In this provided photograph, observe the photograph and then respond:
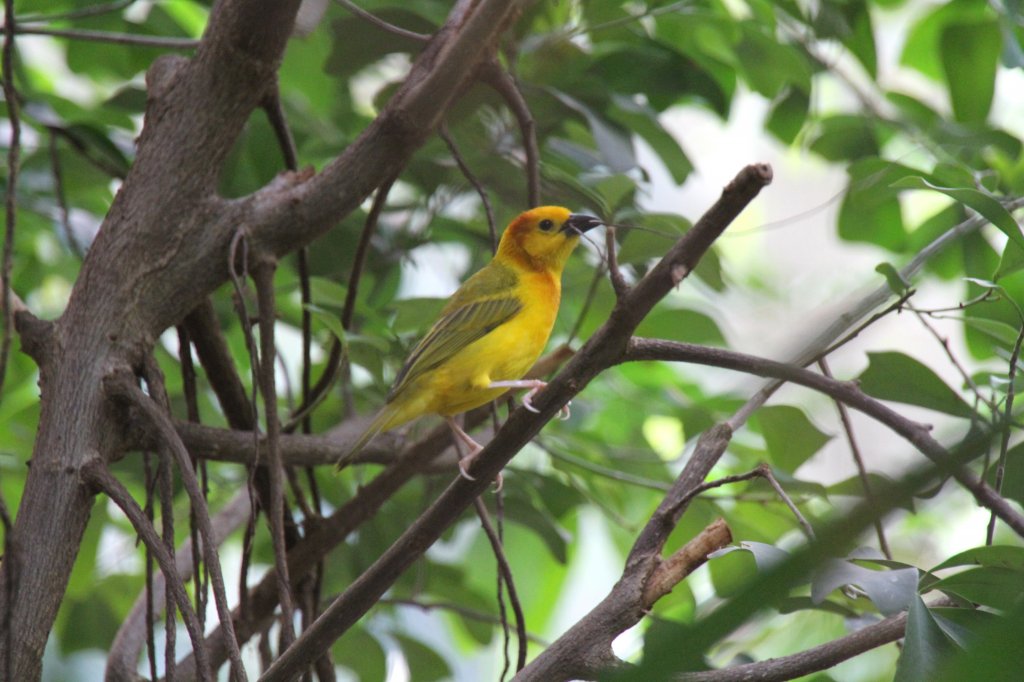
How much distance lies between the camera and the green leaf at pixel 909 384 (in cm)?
183

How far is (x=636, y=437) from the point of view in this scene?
9.73 feet

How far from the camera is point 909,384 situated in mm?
1844

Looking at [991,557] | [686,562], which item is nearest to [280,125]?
[686,562]

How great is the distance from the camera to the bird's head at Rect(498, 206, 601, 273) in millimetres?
2688

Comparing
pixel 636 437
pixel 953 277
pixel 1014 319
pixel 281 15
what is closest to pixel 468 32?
pixel 281 15

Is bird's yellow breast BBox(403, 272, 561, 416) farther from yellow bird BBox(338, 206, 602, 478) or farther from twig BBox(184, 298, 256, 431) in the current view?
twig BBox(184, 298, 256, 431)

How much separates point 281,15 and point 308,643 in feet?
3.49

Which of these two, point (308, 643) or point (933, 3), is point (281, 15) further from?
point (933, 3)

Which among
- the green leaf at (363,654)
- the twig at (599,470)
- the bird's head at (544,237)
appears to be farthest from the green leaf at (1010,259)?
the green leaf at (363,654)

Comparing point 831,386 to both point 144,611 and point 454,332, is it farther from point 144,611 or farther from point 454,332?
point 144,611

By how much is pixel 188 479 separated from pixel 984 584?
1.17 meters

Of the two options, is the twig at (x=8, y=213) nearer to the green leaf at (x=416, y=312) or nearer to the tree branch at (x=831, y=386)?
the green leaf at (x=416, y=312)

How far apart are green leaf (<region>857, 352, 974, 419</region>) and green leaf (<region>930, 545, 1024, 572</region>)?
48 cm

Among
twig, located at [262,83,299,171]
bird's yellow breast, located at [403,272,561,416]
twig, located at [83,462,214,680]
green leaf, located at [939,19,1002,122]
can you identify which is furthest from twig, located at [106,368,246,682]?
green leaf, located at [939,19,1002,122]
